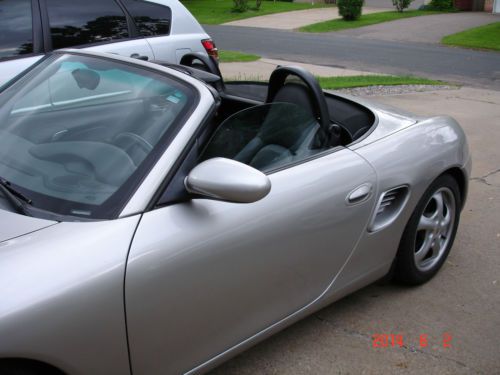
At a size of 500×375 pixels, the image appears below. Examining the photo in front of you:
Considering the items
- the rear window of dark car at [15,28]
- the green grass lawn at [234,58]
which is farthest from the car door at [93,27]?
the green grass lawn at [234,58]

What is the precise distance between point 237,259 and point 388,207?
109 cm

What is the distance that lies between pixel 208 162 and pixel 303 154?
2.51 feet

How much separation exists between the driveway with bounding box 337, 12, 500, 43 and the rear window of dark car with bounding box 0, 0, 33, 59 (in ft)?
56.8

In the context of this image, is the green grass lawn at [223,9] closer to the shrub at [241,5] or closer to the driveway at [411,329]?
the shrub at [241,5]

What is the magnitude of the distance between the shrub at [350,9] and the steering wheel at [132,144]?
1011 inches

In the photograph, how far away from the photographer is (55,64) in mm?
2998

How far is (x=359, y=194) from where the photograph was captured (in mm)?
2762

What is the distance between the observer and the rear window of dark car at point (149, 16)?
19.8 ft

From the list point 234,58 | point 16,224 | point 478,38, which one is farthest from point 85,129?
point 478,38

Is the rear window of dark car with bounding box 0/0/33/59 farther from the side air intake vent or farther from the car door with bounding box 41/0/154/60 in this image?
the side air intake vent

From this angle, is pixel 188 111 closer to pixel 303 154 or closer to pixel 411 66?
pixel 303 154

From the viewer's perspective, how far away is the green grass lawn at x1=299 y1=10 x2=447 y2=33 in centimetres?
2443

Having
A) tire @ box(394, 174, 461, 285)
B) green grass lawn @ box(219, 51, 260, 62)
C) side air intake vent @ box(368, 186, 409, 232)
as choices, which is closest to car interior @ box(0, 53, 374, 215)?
side air intake vent @ box(368, 186, 409, 232)

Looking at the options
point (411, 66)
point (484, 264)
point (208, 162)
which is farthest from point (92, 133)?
point (411, 66)
